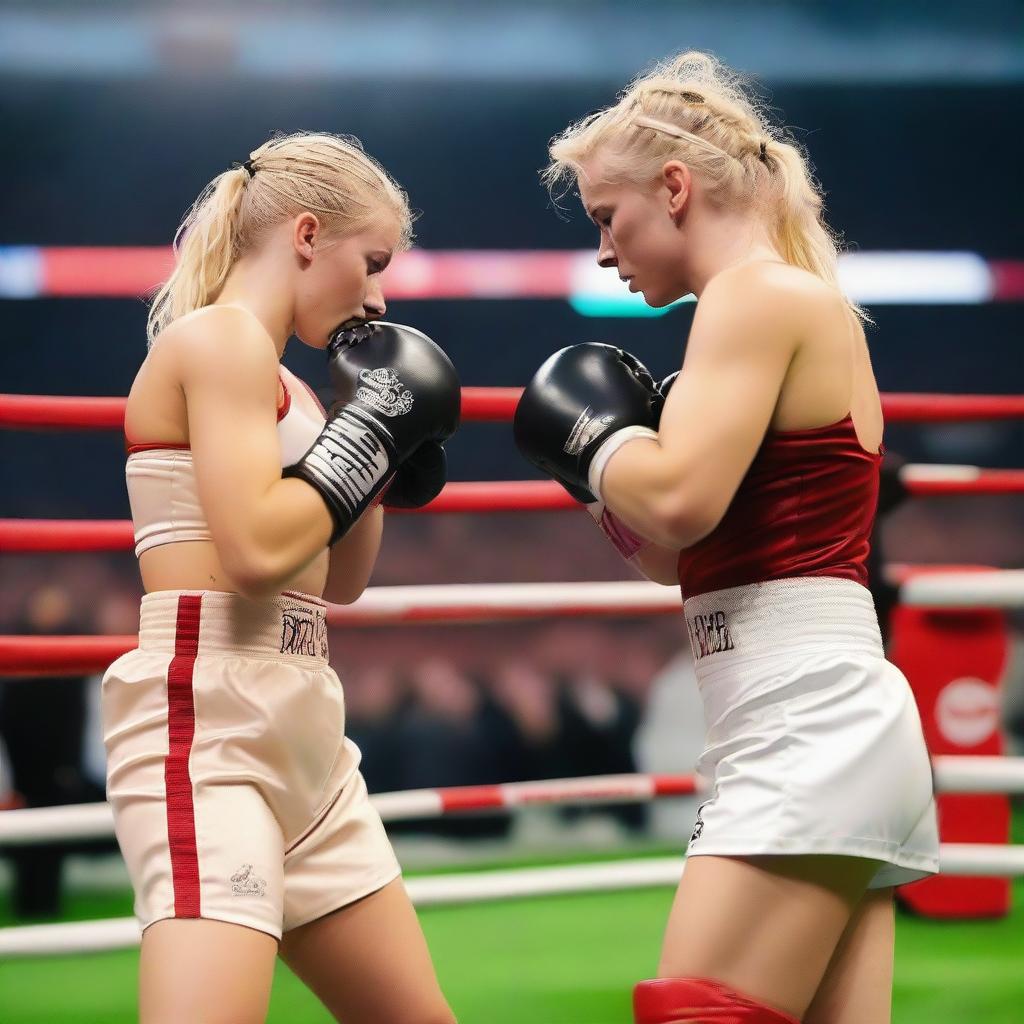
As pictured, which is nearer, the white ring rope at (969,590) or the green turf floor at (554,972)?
the white ring rope at (969,590)

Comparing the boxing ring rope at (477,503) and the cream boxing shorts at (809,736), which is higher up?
the boxing ring rope at (477,503)

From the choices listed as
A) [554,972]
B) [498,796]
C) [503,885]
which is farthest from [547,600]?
[554,972]

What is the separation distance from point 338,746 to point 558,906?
1.74 metres

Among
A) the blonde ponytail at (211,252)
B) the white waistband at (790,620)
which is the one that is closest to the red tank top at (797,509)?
the white waistband at (790,620)

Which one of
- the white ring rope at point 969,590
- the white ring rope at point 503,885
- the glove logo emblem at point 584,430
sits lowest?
the white ring rope at point 503,885

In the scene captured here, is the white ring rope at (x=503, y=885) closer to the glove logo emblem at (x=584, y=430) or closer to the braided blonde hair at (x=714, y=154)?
the glove logo emblem at (x=584, y=430)

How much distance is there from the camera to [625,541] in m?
1.57

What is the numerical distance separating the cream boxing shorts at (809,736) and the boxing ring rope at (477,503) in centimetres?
62

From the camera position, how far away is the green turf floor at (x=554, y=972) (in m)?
2.25

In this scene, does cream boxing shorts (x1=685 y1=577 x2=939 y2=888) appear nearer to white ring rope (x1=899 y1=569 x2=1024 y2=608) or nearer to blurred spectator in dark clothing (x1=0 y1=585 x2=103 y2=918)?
white ring rope (x1=899 y1=569 x2=1024 y2=608)

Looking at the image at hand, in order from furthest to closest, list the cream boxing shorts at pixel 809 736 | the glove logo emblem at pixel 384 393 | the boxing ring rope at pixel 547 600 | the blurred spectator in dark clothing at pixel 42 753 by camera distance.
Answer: the blurred spectator in dark clothing at pixel 42 753, the boxing ring rope at pixel 547 600, the glove logo emblem at pixel 384 393, the cream boxing shorts at pixel 809 736

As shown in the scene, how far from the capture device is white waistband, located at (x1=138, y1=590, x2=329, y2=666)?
1.42 meters

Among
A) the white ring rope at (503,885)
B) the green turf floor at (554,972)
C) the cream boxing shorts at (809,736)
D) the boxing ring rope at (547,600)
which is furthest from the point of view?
the green turf floor at (554,972)

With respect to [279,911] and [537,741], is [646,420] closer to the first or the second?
[279,911]
